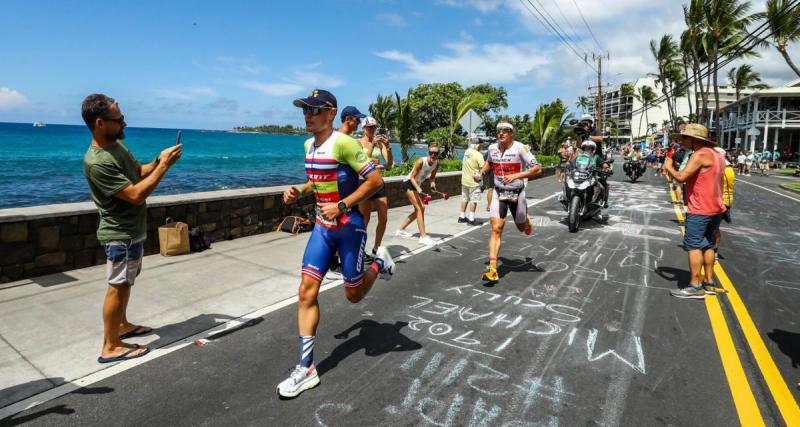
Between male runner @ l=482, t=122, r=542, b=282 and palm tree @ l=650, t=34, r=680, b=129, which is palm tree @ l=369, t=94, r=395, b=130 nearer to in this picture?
male runner @ l=482, t=122, r=542, b=282

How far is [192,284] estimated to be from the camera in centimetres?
546

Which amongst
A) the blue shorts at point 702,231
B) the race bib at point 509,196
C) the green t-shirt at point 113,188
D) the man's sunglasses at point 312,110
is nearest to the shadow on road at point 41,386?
the green t-shirt at point 113,188

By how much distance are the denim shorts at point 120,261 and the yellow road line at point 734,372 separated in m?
4.42

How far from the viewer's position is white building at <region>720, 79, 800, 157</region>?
42312 mm

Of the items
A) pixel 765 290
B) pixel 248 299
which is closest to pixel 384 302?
pixel 248 299

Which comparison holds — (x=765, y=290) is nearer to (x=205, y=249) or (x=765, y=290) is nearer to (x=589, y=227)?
(x=589, y=227)

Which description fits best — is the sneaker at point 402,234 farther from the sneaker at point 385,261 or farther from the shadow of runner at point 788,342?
the shadow of runner at point 788,342

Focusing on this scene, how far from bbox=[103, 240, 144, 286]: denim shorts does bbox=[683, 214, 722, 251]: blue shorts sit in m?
5.75

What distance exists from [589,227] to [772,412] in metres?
7.19

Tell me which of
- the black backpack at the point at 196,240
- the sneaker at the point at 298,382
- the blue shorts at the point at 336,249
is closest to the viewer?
the sneaker at the point at 298,382

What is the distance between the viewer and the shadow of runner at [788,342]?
387cm

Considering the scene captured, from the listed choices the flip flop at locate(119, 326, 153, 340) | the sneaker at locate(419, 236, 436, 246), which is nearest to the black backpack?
the flip flop at locate(119, 326, 153, 340)

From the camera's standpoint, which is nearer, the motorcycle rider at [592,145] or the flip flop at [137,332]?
the flip flop at [137,332]

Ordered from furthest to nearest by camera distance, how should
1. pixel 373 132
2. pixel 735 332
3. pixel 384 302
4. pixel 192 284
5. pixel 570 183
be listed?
pixel 570 183 < pixel 373 132 < pixel 192 284 < pixel 384 302 < pixel 735 332
